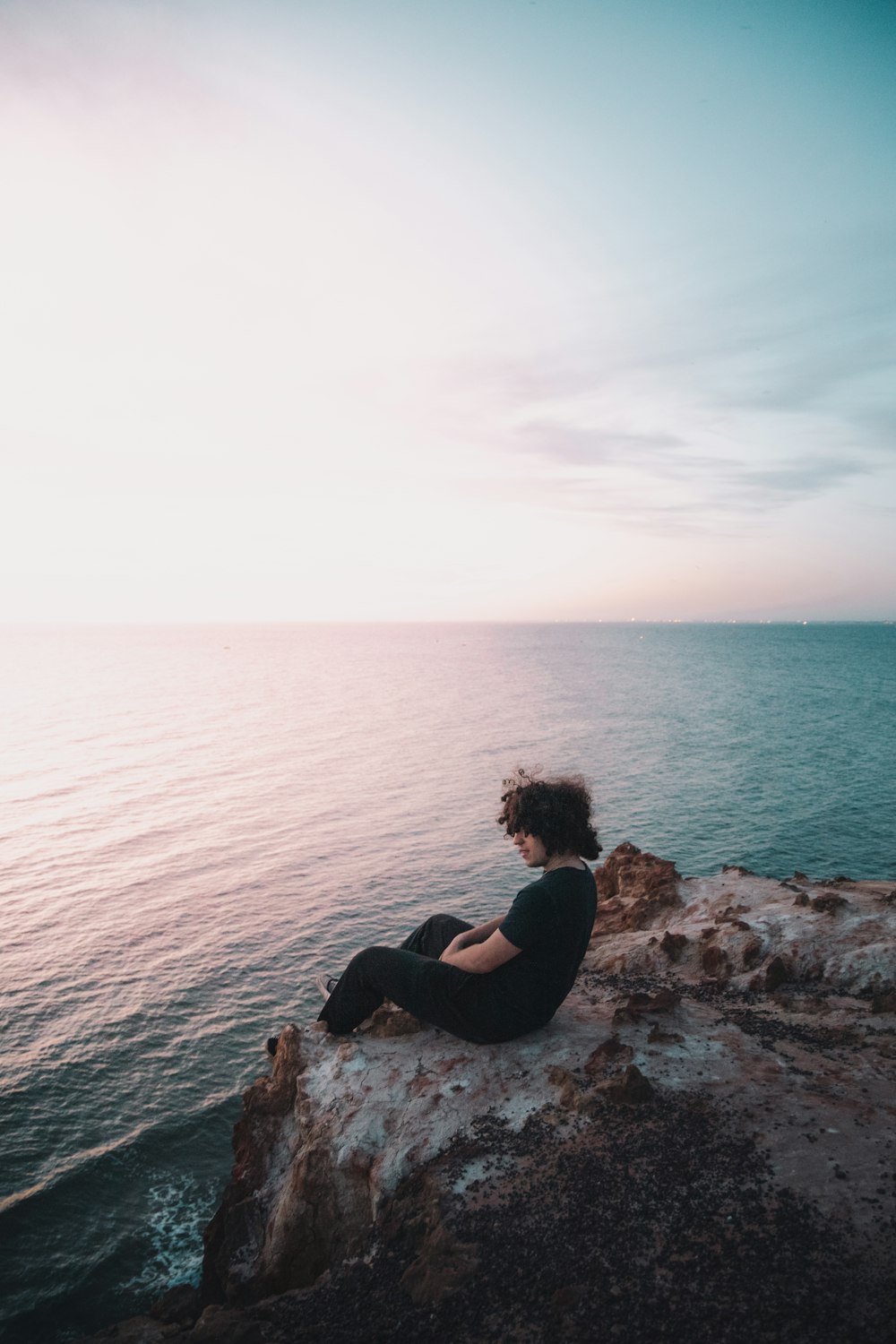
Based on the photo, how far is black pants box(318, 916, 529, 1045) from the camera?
7.35 m


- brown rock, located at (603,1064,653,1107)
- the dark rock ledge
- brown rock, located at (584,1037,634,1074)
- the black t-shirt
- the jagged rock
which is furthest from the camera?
brown rock, located at (584,1037,634,1074)

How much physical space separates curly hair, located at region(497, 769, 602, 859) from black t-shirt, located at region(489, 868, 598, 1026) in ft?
0.87

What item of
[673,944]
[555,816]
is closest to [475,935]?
[555,816]

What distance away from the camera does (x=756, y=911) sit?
12648 mm

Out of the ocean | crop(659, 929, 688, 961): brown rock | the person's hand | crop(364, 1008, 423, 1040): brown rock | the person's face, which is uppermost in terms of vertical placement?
the person's face

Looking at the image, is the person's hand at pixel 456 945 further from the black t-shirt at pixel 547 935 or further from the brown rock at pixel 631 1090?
the brown rock at pixel 631 1090

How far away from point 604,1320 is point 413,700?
303ft

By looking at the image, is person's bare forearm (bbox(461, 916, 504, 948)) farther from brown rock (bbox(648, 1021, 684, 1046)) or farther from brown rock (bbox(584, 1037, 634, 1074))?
brown rock (bbox(648, 1021, 684, 1046))

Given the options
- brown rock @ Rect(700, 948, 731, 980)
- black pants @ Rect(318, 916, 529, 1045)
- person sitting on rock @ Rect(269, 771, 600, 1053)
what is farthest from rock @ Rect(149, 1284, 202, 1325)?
brown rock @ Rect(700, 948, 731, 980)

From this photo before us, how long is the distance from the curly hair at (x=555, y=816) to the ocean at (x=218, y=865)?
12513mm

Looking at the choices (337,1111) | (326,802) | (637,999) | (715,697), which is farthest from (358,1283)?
(715,697)

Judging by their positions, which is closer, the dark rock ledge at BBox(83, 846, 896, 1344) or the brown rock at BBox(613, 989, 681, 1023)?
the dark rock ledge at BBox(83, 846, 896, 1344)

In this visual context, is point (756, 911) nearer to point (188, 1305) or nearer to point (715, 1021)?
point (715, 1021)

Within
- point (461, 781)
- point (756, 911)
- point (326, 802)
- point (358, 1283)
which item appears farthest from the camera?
point (461, 781)
